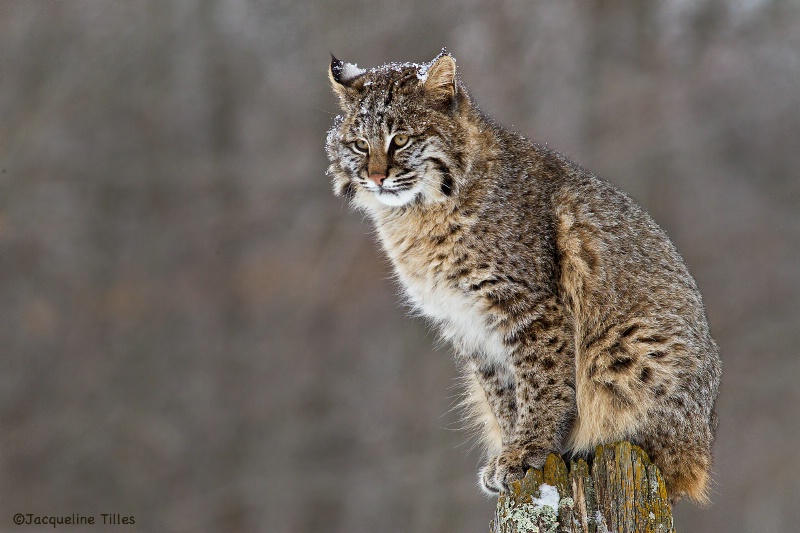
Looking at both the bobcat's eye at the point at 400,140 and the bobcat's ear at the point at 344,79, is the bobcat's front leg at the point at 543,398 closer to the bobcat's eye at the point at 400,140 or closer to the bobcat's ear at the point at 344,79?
the bobcat's eye at the point at 400,140

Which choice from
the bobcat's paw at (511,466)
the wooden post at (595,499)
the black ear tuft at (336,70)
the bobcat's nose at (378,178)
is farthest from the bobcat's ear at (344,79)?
the wooden post at (595,499)

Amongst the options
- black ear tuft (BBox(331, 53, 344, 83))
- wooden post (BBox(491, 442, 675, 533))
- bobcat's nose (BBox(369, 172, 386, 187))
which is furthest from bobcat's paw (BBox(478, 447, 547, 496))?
black ear tuft (BBox(331, 53, 344, 83))

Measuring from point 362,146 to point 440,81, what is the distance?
0.56 meters

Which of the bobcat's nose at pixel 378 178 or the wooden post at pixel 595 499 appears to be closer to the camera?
the wooden post at pixel 595 499

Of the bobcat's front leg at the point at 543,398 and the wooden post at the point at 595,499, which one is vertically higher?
the bobcat's front leg at the point at 543,398

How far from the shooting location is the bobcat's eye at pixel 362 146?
18.4 feet

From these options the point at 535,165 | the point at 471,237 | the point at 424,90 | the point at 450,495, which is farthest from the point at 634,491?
the point at 450,495

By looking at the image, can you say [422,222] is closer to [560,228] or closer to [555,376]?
[560,228]

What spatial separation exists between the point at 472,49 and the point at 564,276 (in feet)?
27.0

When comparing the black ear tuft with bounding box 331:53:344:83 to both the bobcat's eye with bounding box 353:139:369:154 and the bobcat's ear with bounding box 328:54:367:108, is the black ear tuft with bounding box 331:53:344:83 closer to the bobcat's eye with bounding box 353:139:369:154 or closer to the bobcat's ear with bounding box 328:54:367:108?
the bobcat's ear with bounding box 328:54:367:108

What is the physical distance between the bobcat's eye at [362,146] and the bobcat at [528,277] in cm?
1

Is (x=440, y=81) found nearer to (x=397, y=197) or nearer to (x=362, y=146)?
(x=362, y=146)

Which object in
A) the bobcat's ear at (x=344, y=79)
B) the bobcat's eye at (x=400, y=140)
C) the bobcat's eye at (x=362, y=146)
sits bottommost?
the bobcat's eye at (x=400, y=140)

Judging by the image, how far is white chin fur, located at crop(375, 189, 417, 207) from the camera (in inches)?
217
